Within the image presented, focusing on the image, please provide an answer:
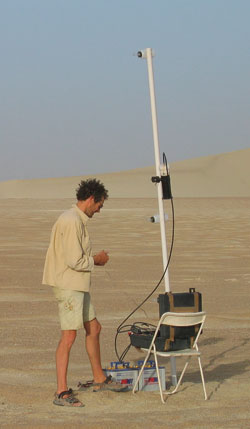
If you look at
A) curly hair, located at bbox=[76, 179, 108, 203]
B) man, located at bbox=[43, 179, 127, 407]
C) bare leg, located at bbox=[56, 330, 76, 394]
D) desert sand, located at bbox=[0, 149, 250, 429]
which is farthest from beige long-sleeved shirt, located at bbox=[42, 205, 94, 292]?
desert sand, located at bbox=[0, 149, 250, 429]

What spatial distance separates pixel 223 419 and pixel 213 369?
7.04 feet

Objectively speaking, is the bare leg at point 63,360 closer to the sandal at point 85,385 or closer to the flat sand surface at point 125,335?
the flat sand surface at point 125,335

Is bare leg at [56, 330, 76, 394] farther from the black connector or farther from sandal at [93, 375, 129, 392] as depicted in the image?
the black connector

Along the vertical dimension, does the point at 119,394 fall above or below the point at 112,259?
below

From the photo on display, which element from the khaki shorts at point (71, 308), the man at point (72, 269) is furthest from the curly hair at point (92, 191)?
the khaki shorts at point (71, 308)

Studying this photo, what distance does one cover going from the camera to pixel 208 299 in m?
14.3

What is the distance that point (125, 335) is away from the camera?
37.3 ft

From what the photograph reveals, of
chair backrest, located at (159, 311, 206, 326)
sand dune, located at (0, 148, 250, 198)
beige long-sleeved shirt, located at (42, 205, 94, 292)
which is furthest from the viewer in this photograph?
sand dune, located at (0, 148, 250, 198)

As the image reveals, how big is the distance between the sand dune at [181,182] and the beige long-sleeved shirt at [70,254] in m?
89.7

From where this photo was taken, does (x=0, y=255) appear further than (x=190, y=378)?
Yes

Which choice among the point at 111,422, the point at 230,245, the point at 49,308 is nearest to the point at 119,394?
the point at 111,422

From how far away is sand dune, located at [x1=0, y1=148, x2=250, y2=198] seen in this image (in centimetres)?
10231

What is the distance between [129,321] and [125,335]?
28.3 inches

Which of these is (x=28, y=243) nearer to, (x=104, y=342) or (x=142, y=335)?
(x=104, y=342)
